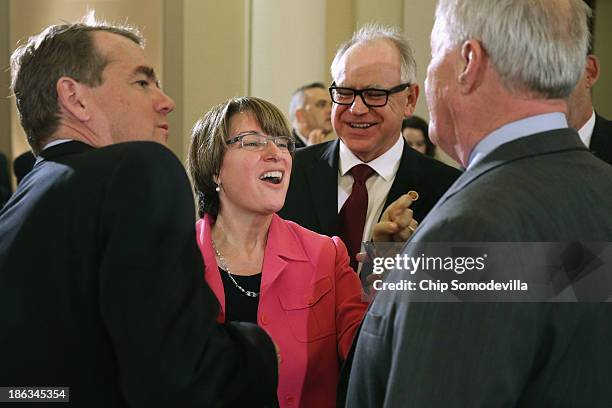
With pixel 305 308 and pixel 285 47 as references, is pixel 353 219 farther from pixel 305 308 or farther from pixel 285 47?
pixel 285 47

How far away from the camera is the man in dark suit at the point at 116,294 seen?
152 cm

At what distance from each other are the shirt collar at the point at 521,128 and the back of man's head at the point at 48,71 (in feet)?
2.82

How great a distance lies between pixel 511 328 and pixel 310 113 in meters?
4.39

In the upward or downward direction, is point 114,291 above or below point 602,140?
below

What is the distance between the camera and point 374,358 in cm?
149

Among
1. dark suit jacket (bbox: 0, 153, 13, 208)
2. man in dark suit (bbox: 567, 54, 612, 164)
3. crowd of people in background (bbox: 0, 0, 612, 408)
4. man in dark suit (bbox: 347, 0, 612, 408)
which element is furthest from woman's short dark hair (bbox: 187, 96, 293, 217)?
dark suit jacket (bbox: 0, 153, 13, 208)

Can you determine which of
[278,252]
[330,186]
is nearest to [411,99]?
[330,186]

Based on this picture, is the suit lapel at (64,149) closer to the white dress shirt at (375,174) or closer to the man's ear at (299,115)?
the white dress shirt at (375,174)

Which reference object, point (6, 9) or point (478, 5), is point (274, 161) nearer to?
point (478, 5)

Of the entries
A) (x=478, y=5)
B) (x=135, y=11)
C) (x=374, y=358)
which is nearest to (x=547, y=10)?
(x=478, y=5)

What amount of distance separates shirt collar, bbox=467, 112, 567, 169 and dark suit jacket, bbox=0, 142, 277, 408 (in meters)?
0.57

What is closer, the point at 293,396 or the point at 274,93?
the point at 293,396

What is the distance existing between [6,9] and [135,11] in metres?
1.53

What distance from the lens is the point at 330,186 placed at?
114 inches
